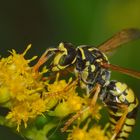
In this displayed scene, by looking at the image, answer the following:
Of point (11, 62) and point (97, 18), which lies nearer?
point (11, 62)

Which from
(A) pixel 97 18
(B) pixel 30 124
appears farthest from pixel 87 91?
(A) pixel 97 18

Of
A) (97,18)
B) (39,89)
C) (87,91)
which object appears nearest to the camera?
(39,89)

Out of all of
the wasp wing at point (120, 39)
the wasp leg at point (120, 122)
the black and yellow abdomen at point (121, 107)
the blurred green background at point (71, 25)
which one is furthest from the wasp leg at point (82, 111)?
the blurred green background at point (71, 25)

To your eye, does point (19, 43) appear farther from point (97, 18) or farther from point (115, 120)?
point (115, 120)

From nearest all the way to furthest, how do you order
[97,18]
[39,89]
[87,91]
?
[39,89]
[87,91]
[97,18]

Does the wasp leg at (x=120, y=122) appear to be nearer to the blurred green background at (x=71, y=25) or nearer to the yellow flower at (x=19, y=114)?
the yellow flower at (x=19, y=114)

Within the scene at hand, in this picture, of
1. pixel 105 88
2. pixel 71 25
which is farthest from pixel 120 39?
pixel 71 25

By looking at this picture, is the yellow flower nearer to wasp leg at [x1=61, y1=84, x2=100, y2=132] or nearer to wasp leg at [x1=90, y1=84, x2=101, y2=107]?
wasp leg at [x1=61, y1=84, x2=100, y2=132]

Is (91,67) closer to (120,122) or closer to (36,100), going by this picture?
(120,122)
